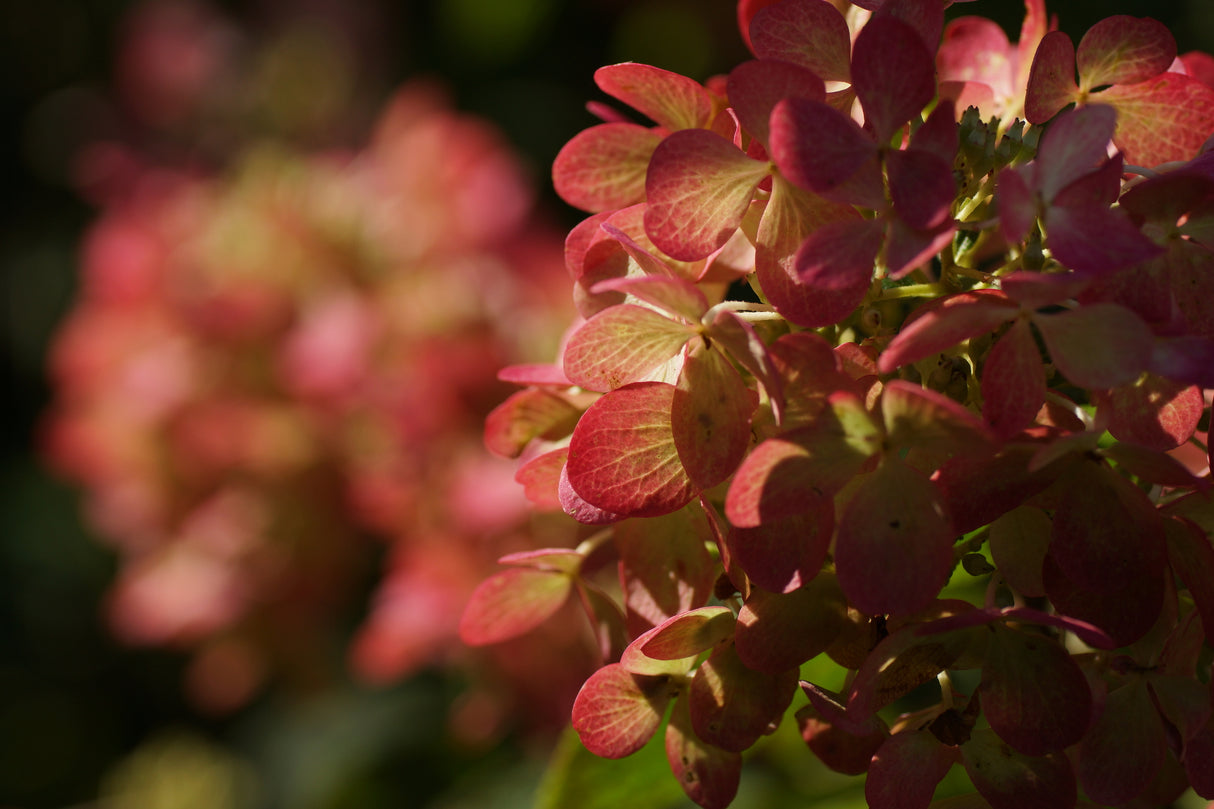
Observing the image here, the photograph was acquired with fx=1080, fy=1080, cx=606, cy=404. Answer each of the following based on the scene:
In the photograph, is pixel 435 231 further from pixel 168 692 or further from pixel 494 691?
pixel 168 692

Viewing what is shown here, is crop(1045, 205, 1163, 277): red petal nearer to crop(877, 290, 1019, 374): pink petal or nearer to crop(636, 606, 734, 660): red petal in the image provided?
crop(877, 290, 1019, 374): pink petal

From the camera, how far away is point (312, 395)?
3.89ft

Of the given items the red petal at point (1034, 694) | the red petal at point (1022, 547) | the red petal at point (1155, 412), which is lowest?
the red petal at point (1034, 694)

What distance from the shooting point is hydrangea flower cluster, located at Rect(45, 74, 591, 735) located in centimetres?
111

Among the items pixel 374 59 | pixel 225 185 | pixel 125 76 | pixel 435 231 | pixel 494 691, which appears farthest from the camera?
pixel 125 76

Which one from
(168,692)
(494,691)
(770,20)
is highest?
(770,20)

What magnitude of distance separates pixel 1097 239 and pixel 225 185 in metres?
1.37

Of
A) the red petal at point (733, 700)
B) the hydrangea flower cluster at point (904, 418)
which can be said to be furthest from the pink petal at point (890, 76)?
the red petal at point (733, 700)

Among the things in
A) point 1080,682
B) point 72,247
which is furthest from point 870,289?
point 72,247

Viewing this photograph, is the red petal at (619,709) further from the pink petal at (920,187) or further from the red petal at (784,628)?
the pink petal at (920,187)

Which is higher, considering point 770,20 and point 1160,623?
point 770,20

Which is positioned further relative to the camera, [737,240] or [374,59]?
[374,59]

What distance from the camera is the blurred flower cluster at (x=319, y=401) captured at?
110cm

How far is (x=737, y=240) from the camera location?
0.47 m
